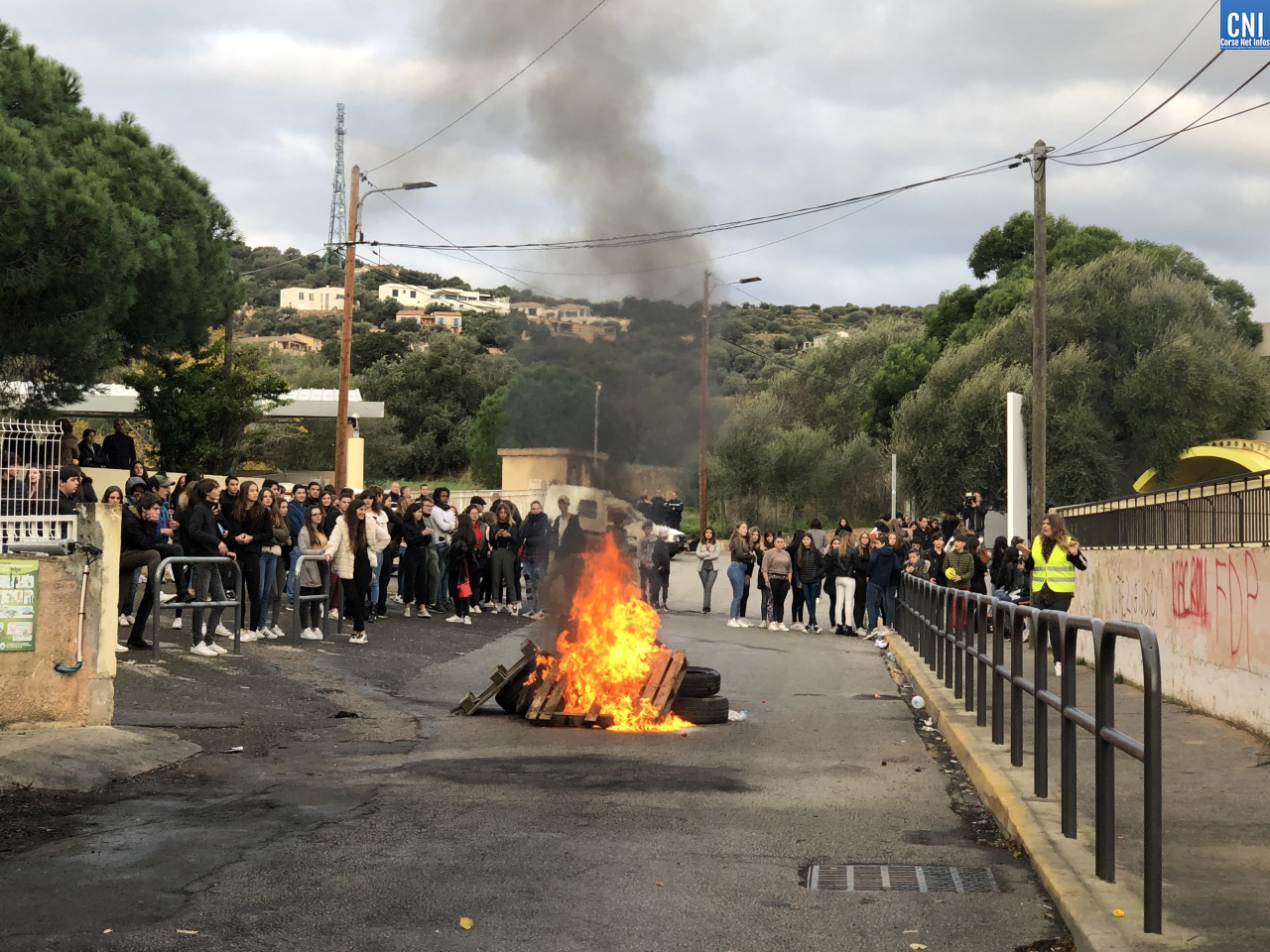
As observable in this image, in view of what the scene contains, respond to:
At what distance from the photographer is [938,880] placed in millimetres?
6414

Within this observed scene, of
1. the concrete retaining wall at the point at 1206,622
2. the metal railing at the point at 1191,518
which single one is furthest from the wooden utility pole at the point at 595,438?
the metal railing at the point at 1191,518

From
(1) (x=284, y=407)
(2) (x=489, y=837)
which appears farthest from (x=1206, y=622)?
(1) (x=284, y=407)

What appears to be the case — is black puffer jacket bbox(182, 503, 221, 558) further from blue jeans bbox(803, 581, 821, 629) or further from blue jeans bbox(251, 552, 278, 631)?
blue jeans bbox(803, 581, 821, 629)

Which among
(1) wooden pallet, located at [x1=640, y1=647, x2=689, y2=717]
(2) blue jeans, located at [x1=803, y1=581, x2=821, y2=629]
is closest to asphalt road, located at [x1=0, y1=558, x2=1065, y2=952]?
(1) wooden pallet, located at [x1=640, y1=647, x2=689, y2=717]

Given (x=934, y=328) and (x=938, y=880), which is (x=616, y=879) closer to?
(x=938, y=880)

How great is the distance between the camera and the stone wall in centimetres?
1007

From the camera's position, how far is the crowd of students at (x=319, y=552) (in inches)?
582

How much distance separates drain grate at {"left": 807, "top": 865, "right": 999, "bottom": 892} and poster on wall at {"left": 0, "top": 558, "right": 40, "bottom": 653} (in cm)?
613

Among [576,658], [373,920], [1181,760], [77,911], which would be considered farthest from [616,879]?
[576,658]

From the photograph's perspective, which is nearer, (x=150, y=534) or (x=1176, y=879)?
(x=1176, y=879)

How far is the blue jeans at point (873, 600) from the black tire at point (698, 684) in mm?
11642

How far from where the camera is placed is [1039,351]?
25.8 m

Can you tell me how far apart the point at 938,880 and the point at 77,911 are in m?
3.57

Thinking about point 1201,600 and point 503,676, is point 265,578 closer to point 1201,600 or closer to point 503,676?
point 503,676
